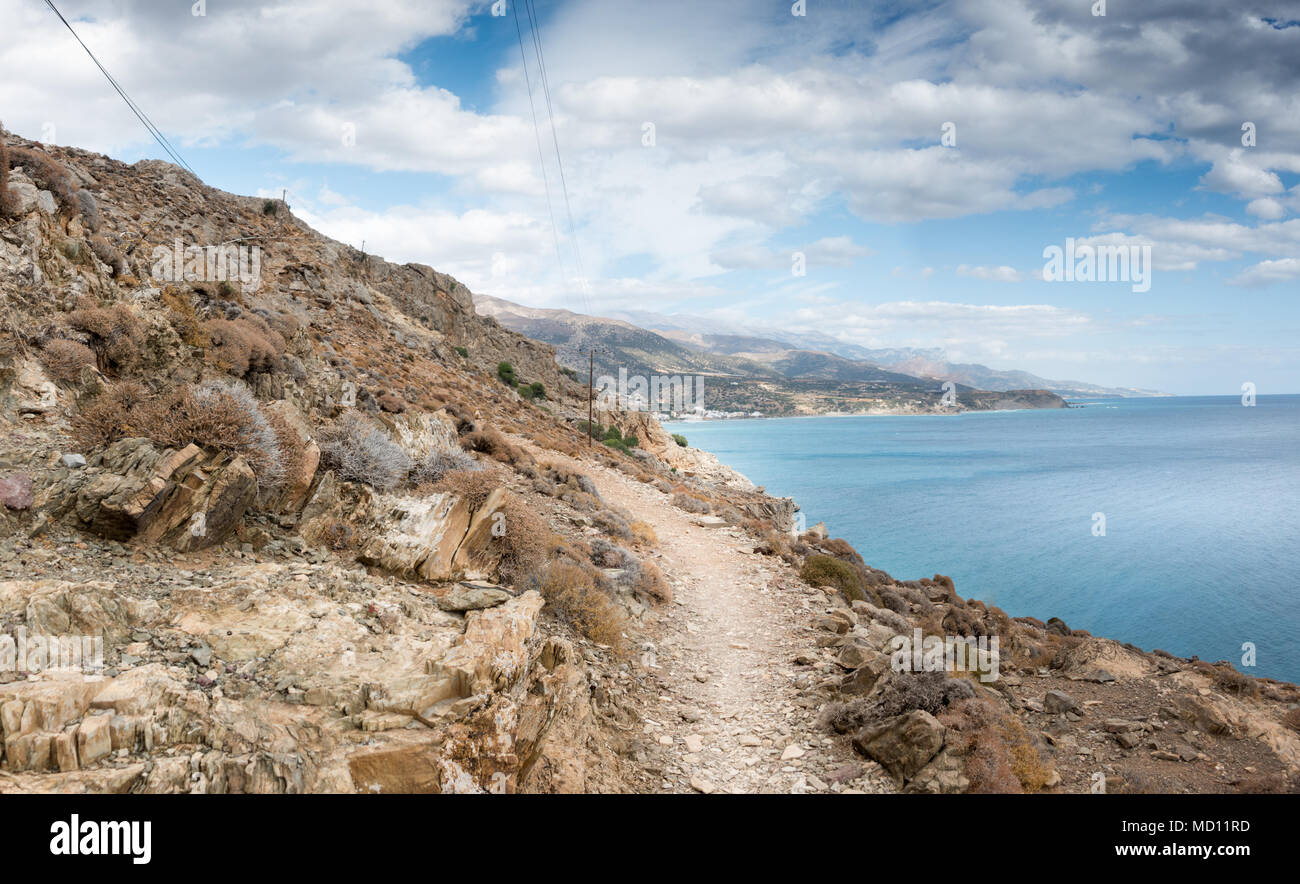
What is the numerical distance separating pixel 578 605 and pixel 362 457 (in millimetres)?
4262

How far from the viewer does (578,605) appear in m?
9.98

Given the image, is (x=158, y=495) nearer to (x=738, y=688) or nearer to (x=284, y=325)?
(x=738, y=688)

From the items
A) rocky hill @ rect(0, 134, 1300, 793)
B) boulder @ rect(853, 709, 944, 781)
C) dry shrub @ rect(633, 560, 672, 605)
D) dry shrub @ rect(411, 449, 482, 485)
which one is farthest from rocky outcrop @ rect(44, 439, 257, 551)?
boulder @ rect(853, 709, 944, 781)

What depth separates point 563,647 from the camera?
827cm

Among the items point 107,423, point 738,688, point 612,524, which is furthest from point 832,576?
point 107,423

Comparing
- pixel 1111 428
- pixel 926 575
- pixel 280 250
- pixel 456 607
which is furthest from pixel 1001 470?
pixel 1111 428

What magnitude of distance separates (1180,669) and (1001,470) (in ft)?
256

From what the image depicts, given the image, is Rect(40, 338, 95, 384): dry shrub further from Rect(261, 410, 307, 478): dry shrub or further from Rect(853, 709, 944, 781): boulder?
Rect(853, 709, 944, 781): boulder

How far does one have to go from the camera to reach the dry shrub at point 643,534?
1705cm

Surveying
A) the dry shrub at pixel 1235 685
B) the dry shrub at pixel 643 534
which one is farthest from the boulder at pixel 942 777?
the dry shrub at pixel 1235 685

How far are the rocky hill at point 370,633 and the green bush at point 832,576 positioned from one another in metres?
0.09

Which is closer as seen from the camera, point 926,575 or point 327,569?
point 327,569

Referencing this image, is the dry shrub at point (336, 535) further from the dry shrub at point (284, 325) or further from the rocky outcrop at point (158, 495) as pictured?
the dry shrub at point (284, 325)
